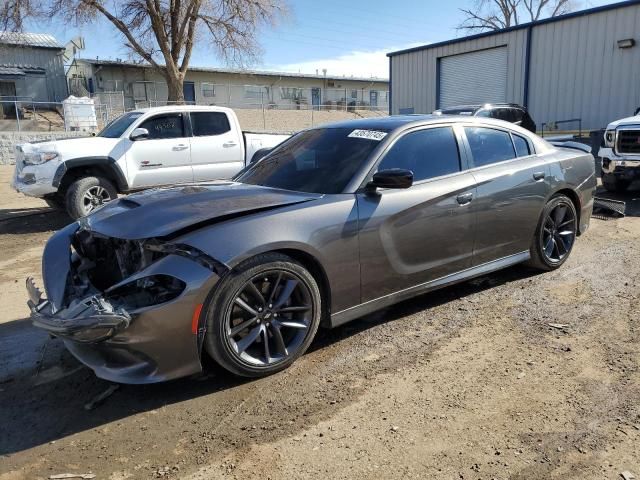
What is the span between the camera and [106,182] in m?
8.71

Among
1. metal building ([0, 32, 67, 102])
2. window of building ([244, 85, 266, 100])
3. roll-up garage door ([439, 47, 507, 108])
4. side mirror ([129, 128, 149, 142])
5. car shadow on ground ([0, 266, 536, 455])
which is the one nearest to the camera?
car shadow on ground ([0, 266, 536, 455])

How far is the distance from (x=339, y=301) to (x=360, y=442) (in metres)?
1.10

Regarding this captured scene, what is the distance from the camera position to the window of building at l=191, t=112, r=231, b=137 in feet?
31.3

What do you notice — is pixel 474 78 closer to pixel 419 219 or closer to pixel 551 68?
pixel 551 68

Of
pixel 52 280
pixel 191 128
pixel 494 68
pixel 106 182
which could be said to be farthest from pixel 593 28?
pixel 52 280

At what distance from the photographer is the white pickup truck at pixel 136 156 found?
328 inches

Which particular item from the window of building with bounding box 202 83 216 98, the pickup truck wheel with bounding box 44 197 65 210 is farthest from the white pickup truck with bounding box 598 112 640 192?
the window of building with bounding box 202 83 216 98

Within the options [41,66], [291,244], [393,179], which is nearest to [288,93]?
[41,66]

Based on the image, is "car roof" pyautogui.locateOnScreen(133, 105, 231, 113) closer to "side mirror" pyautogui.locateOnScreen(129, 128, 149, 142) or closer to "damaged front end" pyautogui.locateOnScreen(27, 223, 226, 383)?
"side mirror" pyautogui.locateOnScreen(129, 128, 149, 142)

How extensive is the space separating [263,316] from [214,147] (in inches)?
272

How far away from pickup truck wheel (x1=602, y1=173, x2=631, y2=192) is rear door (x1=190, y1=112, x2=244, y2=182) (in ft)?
22.3

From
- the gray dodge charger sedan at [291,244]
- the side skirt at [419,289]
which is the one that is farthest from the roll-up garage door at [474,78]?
the side skirt at [419,289]

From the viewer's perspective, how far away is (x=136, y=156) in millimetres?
8898

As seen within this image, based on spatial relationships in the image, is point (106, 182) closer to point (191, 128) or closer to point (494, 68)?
point (191, 128)
